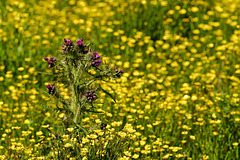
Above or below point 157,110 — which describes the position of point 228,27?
above

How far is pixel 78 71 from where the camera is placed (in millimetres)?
2672

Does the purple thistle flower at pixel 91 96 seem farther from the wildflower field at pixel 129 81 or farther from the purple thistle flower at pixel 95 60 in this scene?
the purple thistle flower at pixel 95 60

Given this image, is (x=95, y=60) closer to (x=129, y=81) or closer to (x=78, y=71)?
(x=78, y=71)

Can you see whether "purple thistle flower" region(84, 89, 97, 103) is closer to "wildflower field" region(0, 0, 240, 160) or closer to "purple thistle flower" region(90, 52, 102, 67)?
"wildflower field" region(0, 0, 240, 160)

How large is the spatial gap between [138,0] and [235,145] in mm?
3608

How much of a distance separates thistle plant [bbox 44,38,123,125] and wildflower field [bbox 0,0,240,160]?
2 centimetres

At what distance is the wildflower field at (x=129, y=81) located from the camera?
2.85 m

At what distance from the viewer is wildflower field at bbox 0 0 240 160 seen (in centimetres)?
285

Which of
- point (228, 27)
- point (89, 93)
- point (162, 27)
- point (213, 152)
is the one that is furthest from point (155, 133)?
point (228, 27)

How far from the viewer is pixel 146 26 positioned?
5.70 metres

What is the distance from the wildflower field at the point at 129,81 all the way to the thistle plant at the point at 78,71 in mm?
23

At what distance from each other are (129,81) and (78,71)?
198 cm

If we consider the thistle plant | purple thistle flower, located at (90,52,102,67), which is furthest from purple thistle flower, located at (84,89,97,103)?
purple thistle flower, located at (90,52,102,67)

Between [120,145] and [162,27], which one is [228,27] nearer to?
[162,27]
